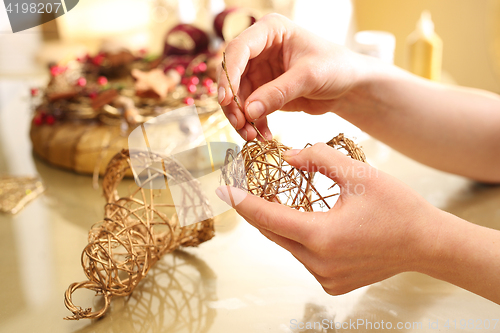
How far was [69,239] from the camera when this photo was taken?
635 mm

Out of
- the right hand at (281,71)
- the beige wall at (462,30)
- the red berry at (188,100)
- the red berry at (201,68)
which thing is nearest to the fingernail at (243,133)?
the right hand at (281,71)

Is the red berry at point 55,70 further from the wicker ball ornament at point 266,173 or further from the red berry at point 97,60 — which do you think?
the wicker ball ornament at point 266,173

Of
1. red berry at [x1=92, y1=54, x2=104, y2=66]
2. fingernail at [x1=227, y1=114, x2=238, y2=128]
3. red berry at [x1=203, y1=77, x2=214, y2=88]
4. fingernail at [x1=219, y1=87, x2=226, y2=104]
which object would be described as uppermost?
fingernail at [x1=219, y1=87, x2=226, y2=104]

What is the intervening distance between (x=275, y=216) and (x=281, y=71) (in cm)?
30

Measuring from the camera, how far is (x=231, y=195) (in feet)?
1.36

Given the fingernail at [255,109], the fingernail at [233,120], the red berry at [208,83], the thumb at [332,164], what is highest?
the fingernail at [255,109]

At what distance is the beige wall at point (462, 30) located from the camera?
4.51ft

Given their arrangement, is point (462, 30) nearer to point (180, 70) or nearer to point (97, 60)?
point (180, 70)

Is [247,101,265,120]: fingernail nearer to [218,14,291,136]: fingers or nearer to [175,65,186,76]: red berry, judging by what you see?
[218,14,291,136]: fingers

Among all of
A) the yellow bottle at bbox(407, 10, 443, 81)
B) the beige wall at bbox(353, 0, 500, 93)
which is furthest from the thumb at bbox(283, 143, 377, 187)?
the beige wall at bbox(353, 0, 500, 93)

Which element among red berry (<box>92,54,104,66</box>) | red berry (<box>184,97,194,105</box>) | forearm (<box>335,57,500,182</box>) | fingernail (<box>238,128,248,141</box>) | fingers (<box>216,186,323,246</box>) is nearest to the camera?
fingers (<box>216,186,323,246</box>)

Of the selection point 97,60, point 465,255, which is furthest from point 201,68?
point 465,255

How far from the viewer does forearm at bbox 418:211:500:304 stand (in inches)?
15.7

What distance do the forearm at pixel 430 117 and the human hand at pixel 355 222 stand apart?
10.9 inches
